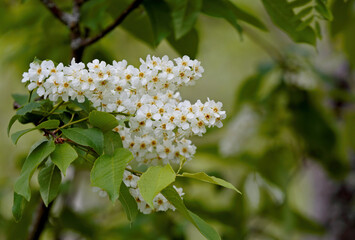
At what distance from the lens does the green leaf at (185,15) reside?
141cm

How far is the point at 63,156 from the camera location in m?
0.92

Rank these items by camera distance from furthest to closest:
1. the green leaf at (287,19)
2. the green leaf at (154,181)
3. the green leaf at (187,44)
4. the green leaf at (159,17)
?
the green leaf at (187,44), the green leaf at (159,17), the green leaf at (287,19), the green leaf at (154,181)

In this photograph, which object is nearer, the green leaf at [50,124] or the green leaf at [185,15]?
the green leaf at [50,124]

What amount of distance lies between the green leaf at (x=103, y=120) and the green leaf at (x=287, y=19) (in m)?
0.74

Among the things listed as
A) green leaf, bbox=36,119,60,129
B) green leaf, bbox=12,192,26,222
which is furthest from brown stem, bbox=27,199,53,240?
green leaf, bbox=36,119,60,129

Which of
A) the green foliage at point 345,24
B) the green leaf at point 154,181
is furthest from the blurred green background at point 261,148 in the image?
the green leaf at point 154,181

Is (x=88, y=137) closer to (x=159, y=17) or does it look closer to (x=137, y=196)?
(x=137, y=196)

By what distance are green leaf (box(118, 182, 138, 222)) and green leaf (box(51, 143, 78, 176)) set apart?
14 centimetres

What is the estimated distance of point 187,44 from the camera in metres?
1.64

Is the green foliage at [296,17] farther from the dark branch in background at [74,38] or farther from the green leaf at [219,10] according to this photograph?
the dark branch in background at [74,38]

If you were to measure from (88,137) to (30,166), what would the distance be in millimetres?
139

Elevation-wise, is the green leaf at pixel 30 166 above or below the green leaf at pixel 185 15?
below

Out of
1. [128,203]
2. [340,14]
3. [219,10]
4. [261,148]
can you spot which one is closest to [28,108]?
[128,203]

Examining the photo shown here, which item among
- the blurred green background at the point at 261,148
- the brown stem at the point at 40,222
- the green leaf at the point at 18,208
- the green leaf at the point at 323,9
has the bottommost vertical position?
the blurred green background at the point at 261,148
